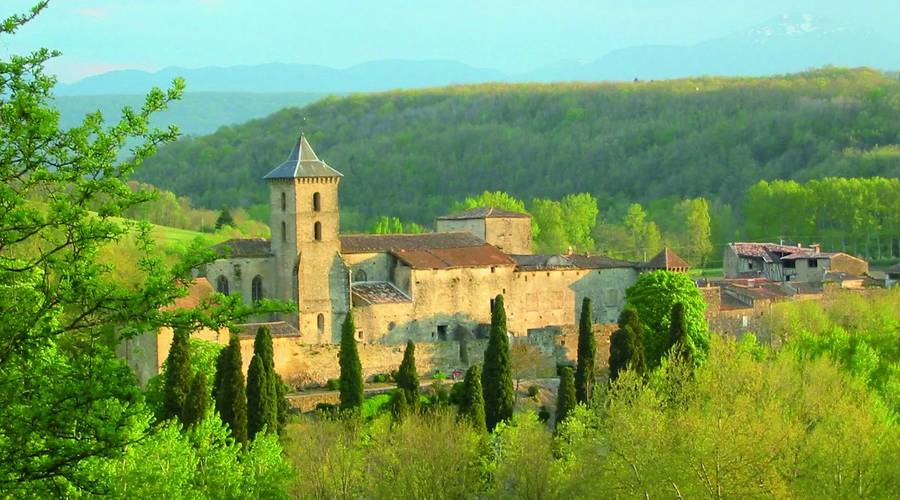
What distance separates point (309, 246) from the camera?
55.2 m

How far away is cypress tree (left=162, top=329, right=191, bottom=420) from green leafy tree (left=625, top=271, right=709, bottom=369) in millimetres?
22093

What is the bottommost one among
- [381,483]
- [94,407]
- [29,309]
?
[381,483]

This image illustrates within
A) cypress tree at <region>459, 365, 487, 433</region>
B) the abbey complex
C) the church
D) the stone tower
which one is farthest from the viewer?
the church

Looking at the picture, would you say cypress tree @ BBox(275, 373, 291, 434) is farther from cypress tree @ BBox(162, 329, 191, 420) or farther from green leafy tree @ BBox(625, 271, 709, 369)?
green leafy tree @ BBox(625, 271, 709, 369)

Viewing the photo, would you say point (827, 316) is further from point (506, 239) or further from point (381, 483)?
point (381, 483)

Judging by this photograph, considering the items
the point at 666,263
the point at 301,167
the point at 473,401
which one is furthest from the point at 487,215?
the point at 473,401

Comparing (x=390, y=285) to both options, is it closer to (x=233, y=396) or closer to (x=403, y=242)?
(x=403, y=242)

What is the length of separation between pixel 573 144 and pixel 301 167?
9566 cm

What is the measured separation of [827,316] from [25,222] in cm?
5126

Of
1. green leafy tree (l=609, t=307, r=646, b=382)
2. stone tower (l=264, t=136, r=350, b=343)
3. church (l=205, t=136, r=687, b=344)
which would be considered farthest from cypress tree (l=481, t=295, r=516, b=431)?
stone tower (l=264, t=136, r=350, b=343)

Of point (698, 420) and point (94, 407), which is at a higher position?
point (94, 407)

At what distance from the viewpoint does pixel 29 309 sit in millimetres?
14812

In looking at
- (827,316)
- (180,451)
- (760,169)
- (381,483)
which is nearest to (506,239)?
(827,316)

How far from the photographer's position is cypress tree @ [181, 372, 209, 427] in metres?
34.1
